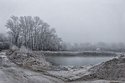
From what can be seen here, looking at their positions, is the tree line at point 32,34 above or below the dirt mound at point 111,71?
above

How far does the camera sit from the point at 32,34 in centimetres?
9088

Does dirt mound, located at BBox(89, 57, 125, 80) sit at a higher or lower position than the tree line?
lower

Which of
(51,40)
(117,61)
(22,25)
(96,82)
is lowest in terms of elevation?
(96,82)

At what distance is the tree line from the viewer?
8862 cm

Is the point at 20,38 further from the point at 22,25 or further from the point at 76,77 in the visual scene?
the point at 76,77

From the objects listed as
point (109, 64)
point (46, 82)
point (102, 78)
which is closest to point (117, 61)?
point (109, 64)

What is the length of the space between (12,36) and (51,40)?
51.2ft

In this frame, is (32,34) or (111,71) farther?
(32,34)

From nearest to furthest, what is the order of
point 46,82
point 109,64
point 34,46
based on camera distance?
point 46,82
point 109,64
point 34,46

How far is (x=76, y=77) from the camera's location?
18875 mm

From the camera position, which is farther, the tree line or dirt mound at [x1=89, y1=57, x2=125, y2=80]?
the tree line

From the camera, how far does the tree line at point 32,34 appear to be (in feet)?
291

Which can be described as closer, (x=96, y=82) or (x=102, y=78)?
(x=96, y=82)

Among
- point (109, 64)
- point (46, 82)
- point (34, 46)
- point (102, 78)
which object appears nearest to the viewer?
point (46, 82)
